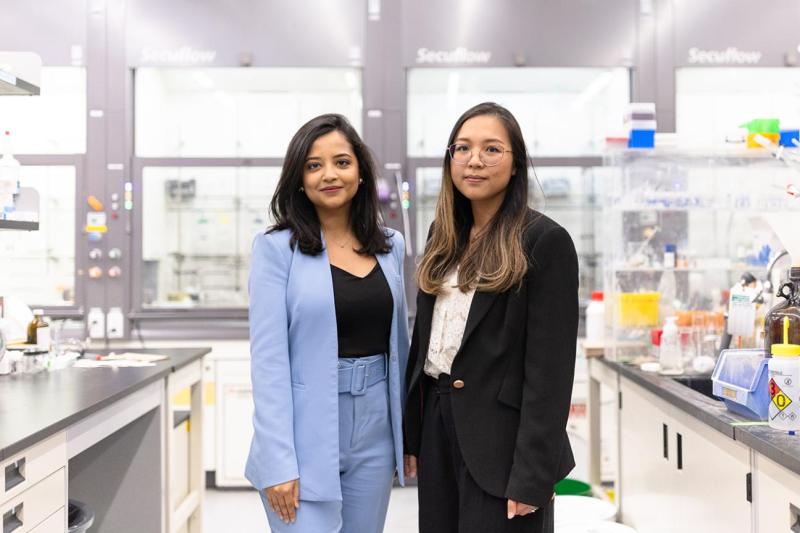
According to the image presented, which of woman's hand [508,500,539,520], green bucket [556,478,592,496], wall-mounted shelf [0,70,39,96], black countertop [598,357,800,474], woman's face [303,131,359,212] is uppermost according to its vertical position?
wall-mounted shelf [0,70,39,96]

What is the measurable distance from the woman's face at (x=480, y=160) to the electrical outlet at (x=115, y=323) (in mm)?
3322

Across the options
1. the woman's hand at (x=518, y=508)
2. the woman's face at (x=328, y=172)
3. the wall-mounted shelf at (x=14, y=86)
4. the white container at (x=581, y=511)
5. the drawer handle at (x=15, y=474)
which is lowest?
the white container at (x=581, y=511)

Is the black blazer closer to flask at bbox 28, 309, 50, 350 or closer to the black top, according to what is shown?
the black top

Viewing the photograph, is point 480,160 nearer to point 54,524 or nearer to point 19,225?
point 54,524

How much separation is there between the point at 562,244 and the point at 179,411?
7.52ft

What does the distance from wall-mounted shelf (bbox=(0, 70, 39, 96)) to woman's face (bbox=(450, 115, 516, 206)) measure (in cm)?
157

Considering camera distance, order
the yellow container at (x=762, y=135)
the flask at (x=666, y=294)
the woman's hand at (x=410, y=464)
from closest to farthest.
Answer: the woman's hand at (x=410, y=464), the yellow container at (x=762, y=135), the flask at (x=666, y=294)

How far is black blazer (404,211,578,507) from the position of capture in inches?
60.6

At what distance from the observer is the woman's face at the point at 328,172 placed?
179 centimetres

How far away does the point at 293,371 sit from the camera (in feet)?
5.74

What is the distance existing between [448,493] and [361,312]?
1.49ft

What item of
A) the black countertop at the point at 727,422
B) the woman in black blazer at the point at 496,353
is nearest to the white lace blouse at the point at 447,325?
the woman in black blazer at the point at 496,353

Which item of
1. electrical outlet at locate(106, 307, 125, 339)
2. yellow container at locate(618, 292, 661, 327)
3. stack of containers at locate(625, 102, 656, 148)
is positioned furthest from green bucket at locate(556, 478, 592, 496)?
electrical outlet at locate(106, 307, 125, 339)

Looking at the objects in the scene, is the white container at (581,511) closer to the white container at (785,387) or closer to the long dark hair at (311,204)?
the white container at (785,387)
